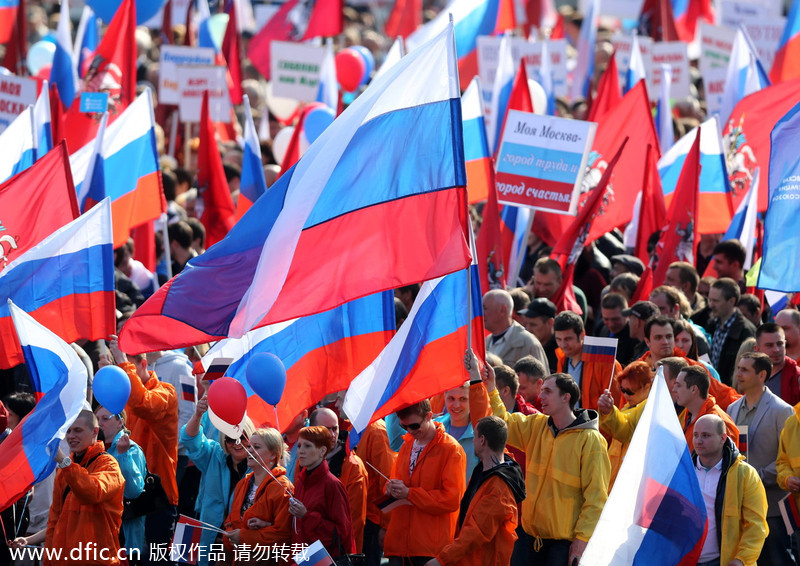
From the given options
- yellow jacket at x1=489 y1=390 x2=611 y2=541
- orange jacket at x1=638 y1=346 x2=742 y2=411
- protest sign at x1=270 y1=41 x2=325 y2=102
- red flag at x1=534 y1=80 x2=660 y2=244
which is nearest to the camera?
yellow jacket at x1=489 y1=390 x2=611 y2=541

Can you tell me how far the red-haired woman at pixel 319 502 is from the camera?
299 inches

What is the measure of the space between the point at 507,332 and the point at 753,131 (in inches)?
191

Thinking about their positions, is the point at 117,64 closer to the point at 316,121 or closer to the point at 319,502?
the point at 316,121

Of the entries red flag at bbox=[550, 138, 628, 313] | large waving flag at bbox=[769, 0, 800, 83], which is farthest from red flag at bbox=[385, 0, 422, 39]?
red flag at bbox=[550, 138, 628, 313]

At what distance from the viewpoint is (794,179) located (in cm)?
961

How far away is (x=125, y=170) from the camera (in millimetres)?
12227

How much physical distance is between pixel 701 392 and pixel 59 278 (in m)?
4.12

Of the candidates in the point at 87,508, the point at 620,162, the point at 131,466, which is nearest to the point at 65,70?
the point at 620,162

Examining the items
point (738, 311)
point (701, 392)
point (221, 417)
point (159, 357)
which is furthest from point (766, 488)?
point (159, 357)

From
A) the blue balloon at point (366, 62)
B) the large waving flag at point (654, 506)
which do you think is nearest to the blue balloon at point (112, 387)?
the large waving flag at point (654, 506)

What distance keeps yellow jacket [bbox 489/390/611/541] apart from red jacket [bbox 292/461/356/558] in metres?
1.02

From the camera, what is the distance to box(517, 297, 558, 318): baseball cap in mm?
10234

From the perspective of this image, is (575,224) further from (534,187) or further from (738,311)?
(738,311)

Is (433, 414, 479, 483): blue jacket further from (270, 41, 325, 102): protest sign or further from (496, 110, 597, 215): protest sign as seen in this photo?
(270, 41, 325, 102): protest sign
